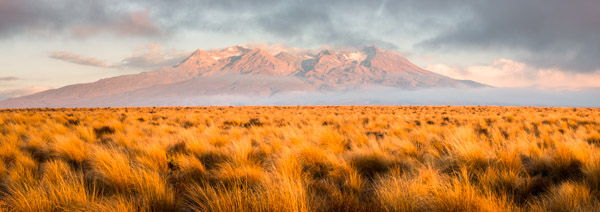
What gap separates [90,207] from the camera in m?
2.46

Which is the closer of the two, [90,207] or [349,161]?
[90,207]

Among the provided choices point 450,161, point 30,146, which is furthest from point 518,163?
point 30,146

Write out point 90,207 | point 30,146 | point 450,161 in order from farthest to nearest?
point 30,146, point 450,161, point 90,207

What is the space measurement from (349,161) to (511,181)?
2.01m

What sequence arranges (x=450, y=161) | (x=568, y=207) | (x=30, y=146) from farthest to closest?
(x=30, y=146)
(x=450, y=161)
(x=568, y=207)

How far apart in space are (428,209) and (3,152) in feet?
23.8

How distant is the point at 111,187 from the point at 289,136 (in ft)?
14.5

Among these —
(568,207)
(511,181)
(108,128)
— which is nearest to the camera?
(568,207)

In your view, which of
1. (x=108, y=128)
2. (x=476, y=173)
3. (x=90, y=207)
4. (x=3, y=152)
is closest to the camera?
(x=90, y=207)

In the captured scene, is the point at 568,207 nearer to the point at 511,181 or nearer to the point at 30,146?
the point at 511,181

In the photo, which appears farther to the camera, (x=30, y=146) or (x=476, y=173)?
(x=30, y=146)

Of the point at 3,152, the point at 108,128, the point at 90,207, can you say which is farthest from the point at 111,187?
the point at 108,128

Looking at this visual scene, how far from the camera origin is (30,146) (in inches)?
247

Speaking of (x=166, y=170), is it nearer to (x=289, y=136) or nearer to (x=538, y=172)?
(x=289, y=136)
